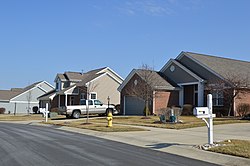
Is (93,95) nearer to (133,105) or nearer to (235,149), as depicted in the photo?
(133,105)

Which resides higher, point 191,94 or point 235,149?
point 191,94

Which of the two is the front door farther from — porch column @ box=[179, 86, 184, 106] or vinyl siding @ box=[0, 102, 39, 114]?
vinyl siding @ box=[0, 102, 39, 114]

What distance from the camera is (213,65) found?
3753 centimetres

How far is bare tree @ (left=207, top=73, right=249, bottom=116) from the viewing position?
107 ft

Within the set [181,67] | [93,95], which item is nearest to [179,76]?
[181,67]

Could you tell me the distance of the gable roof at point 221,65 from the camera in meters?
36.0

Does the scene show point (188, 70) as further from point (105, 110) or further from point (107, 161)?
point (107, 161)

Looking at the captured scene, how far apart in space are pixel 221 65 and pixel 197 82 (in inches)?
161

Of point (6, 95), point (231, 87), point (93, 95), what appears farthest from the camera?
point (6, 95)

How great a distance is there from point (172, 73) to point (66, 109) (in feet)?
40.2

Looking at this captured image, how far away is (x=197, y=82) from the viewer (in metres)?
36.4

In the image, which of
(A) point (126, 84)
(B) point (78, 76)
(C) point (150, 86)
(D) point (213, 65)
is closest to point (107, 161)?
(C) point (150, 86)

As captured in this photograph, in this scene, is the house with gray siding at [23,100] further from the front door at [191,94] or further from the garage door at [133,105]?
the front door at [191,94]

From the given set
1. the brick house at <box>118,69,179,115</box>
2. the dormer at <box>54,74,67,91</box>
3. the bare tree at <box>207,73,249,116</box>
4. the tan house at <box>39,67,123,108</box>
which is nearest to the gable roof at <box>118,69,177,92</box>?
the brick house at <box>118,69,179,115</box>
